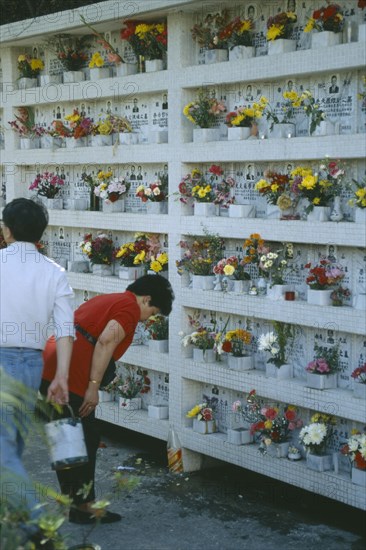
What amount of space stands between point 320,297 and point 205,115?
1.56 m

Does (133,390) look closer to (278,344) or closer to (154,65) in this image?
(278,344)

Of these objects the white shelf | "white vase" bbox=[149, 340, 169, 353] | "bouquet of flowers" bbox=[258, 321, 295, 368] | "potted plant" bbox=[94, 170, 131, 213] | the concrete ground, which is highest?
"potted plant" bbox=[94, 170, 131, 213]

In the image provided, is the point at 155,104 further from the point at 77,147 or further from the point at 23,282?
the point at 23,282

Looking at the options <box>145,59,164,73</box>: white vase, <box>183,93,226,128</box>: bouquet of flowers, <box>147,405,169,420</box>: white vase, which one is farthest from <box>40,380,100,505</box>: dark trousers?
<box>145,59,164,73</box>: white vase

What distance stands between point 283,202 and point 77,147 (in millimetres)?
2549

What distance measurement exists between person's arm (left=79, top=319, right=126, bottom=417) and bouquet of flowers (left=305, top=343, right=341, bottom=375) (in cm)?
109

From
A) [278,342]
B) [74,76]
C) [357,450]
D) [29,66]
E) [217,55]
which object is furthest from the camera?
[29,66]

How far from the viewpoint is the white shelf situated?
569cm

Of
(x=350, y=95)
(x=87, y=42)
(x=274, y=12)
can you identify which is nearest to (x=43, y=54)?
(x=87, y=42)

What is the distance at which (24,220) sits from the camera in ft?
17.3

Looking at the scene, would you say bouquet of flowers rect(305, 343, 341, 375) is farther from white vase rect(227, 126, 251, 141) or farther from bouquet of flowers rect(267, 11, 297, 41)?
bouquet of flowers rect(267, 11, 297, 41)

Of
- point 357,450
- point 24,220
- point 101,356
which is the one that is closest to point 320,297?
point 357,450

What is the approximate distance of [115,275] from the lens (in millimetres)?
7895

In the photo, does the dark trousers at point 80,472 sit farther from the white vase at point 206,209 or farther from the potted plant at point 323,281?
the white vase at point 206,209
